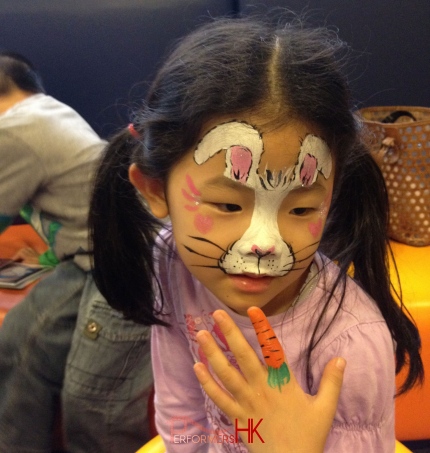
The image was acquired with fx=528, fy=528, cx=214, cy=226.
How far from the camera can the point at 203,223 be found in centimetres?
53

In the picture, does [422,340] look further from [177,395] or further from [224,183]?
[224,183]

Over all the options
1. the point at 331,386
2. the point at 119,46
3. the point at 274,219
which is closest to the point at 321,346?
the point at 331,386

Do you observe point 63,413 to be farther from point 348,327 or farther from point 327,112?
point 327,112

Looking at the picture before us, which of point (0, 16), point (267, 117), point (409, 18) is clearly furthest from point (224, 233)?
point (0, 16)

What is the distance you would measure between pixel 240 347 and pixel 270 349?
0.11 feet

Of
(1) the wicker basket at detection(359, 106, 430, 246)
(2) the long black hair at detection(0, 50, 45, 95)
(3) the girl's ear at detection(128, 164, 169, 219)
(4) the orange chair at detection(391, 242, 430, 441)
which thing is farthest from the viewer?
(2) the long black hair at detection(0, 50, 45, 95)

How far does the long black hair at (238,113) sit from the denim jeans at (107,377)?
224 mm

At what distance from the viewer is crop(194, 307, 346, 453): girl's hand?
20.1 inches

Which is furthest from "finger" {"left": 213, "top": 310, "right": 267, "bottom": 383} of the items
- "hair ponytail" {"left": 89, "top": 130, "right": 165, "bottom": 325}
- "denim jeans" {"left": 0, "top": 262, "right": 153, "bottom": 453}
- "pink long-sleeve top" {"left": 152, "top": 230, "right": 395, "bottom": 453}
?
"denim jeans" {"left": 0, "top": 262, "right": 153, "bottom": 453}

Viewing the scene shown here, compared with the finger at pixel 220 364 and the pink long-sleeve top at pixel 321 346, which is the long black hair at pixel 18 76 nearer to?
the pink long-sleeve top at pixel 321 346

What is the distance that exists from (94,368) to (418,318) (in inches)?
23.2

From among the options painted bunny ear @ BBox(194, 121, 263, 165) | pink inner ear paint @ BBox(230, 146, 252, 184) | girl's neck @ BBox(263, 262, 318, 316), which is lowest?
girl's neck @ BBox(263, 262, 318, 316)

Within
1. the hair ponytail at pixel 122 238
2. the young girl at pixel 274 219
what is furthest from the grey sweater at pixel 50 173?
the young girl at pixel 274 219

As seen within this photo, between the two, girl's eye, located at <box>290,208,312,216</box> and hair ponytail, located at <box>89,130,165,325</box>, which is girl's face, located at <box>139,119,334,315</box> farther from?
hair ponytail, located at <box>89,130,165,325</box>
